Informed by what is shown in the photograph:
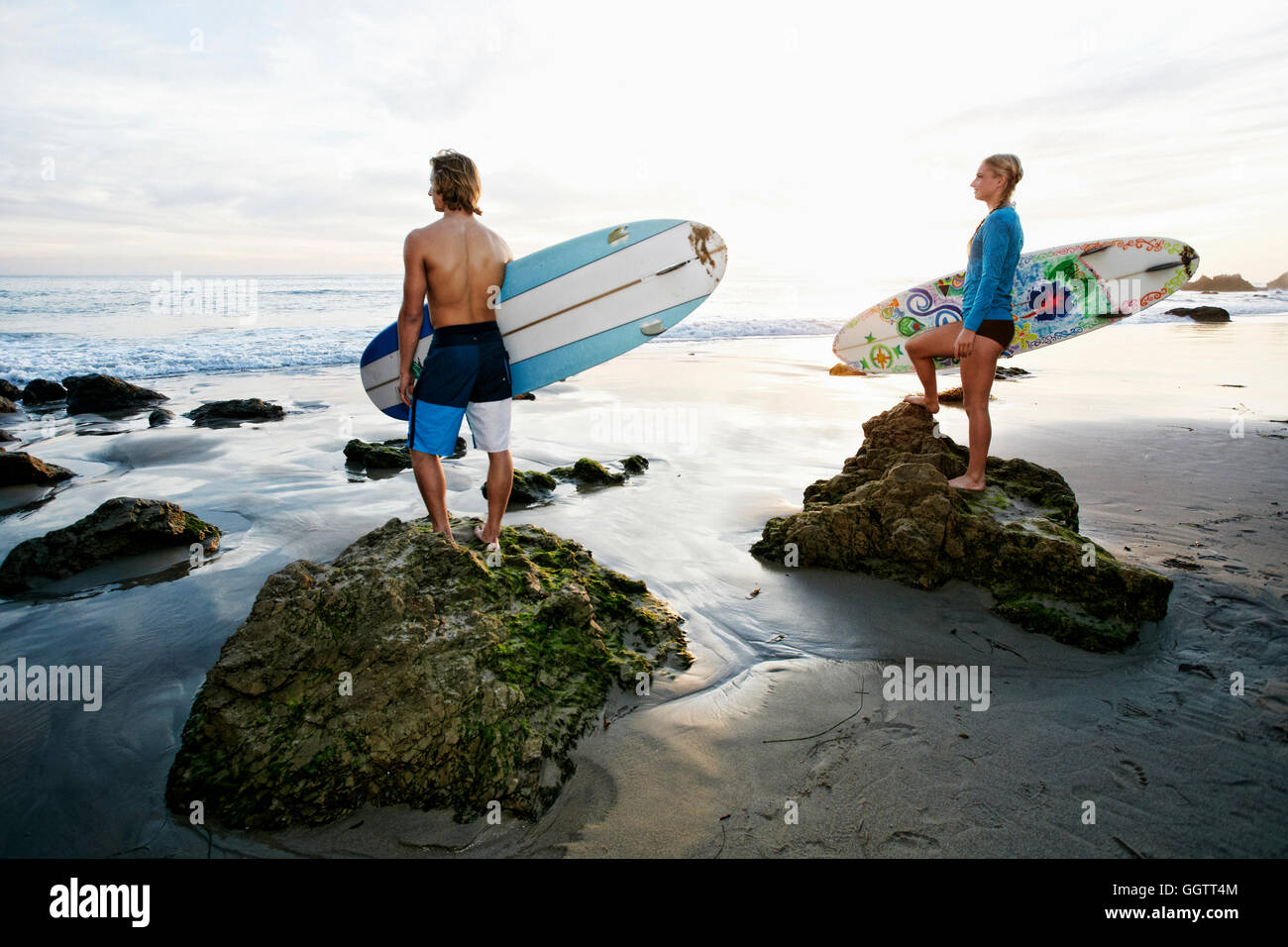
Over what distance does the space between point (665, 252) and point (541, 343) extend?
1084 mm

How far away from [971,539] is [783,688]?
1630 millimetres

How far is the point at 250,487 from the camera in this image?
5797 millimetres

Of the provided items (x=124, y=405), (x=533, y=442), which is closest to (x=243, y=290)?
(x=124, y=405)

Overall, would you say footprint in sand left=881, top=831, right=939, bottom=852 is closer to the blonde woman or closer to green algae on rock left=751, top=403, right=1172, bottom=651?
green algae on rock left=751, top=403, right=1172, bottom=651

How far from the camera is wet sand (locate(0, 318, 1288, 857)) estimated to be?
2.12 meters

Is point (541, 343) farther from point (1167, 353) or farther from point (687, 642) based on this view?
point (1167, 353)

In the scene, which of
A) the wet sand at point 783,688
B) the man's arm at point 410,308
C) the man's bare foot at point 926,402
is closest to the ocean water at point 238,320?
the wet sand at point 783,688

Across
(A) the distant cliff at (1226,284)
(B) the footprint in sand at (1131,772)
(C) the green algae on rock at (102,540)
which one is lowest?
(B) the footprint in sand at (1131,772)

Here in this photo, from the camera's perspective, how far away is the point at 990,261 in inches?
162

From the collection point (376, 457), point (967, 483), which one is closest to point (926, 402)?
point (967, 483)

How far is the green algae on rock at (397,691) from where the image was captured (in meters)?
2.22

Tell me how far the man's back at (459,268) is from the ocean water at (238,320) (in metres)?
12.3

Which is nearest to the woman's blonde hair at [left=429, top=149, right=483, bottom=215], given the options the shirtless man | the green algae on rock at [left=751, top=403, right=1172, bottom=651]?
the shirtless man

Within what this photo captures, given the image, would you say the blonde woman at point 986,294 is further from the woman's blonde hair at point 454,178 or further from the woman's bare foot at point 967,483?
the woman's blonde hair at point 454,178
